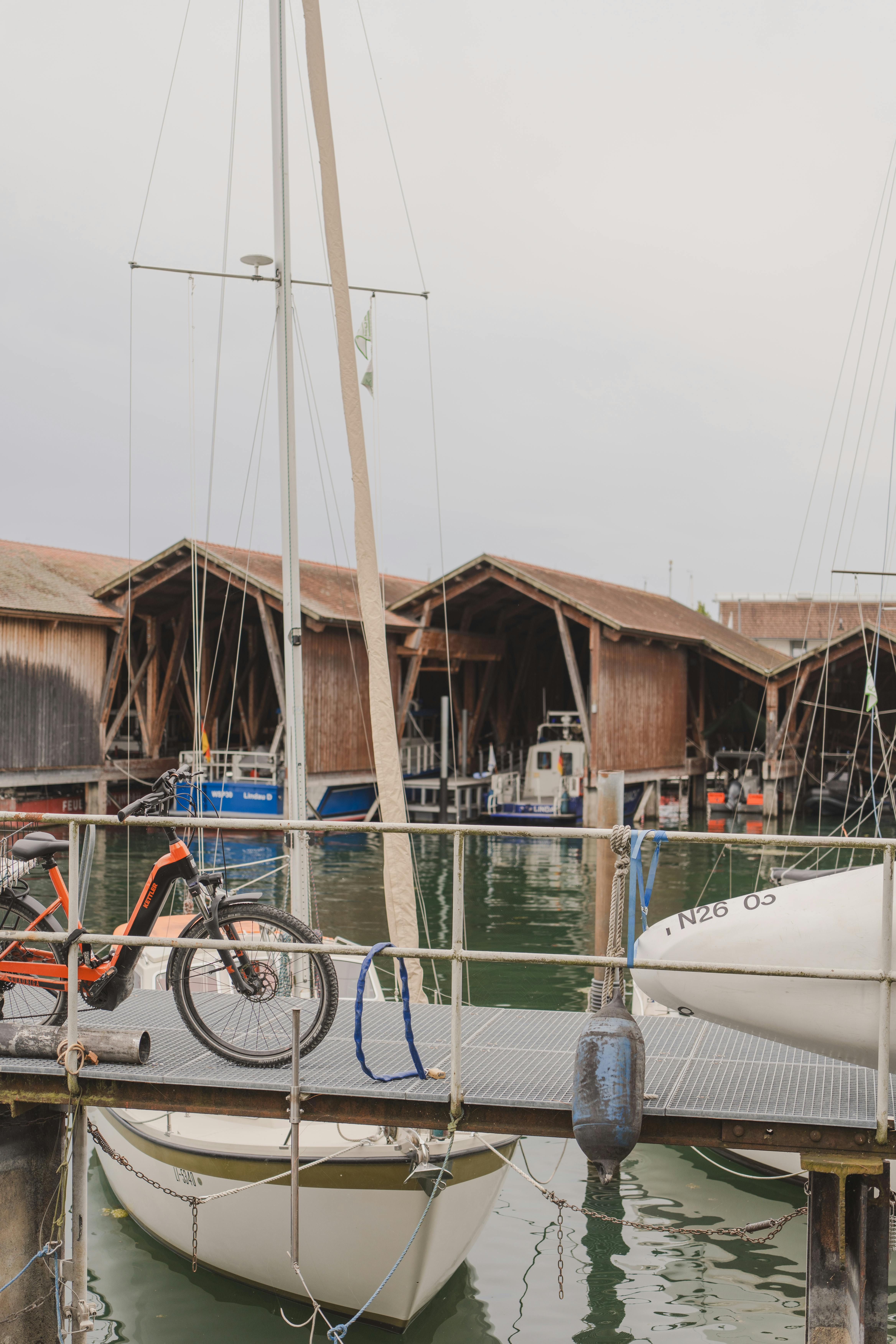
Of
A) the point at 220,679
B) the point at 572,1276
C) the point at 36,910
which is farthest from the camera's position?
the point at 220,679

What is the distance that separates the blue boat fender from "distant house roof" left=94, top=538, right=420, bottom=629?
2290 cm

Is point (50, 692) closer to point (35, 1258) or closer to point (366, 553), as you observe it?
point (366, 553)

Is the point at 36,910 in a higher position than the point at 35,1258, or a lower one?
higher

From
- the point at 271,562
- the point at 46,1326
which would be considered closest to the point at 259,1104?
the point at 46,1326

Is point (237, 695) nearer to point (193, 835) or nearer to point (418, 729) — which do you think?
point (418, 729)

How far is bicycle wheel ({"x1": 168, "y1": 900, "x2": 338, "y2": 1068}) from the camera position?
242 inches

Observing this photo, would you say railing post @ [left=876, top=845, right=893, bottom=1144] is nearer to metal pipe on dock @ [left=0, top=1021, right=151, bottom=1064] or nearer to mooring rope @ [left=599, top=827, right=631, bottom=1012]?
mooring rope @ [left=599, top=827, right=631, bottom=1012]

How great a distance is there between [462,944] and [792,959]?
5.44ft

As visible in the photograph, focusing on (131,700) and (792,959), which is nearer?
(792,959)

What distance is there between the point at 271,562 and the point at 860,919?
100.0 ft

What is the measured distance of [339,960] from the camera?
10633 millimetres

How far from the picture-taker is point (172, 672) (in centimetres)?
3616

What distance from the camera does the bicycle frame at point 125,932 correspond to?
20.9 ft

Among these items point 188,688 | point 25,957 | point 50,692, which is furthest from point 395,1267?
point 188,688
